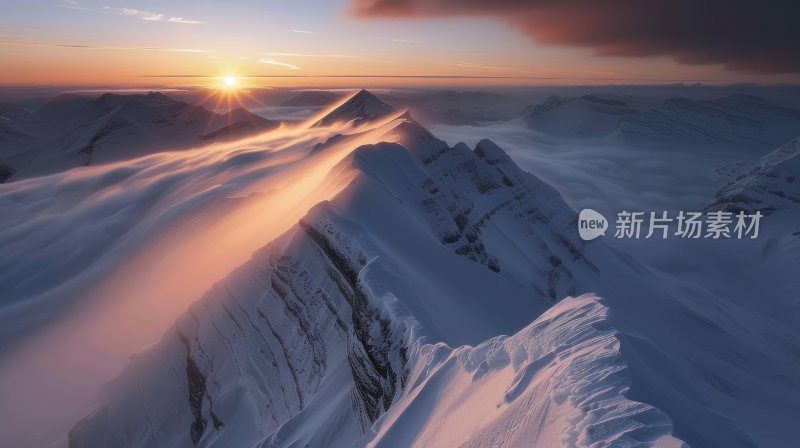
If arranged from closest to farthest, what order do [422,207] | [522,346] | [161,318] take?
[522,346] → [422,207] → [161,318]

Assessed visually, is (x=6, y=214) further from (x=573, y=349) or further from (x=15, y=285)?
(x=573, y=349)


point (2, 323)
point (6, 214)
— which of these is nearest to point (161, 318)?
point (2, 323)

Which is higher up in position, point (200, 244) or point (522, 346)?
point (200, 244)

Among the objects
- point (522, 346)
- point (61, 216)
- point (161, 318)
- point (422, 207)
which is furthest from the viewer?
point (61, 216)

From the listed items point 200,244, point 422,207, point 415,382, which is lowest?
point 415,382

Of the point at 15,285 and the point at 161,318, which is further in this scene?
the point at 15,285
